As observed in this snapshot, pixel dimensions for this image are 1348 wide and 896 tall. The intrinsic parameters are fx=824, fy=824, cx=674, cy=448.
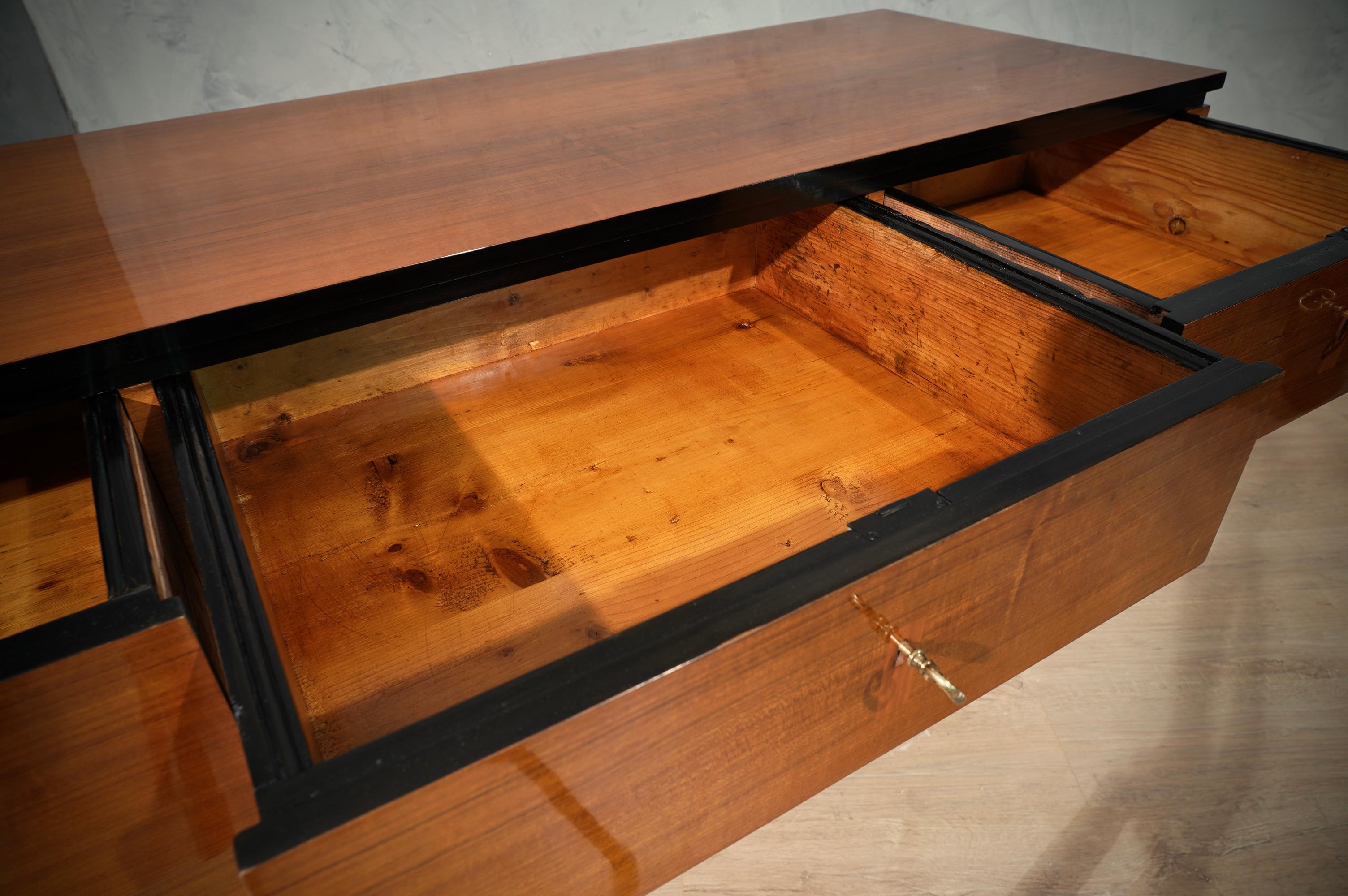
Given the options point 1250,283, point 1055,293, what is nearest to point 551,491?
point 1055,293

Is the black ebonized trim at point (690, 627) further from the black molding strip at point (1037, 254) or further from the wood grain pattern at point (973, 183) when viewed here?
the wood grain pattern at point (973, 183)

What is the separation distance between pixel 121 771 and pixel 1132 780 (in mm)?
720

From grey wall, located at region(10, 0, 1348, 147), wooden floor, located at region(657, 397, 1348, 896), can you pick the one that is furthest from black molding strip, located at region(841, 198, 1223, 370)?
grey wall, located at region(10, 0, 1348, 147)

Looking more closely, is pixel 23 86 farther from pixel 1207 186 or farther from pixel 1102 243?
pixel 1207 186

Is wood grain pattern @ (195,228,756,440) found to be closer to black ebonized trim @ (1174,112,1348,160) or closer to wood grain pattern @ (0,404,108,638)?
wood grain pattern @ (0,404,108,638)

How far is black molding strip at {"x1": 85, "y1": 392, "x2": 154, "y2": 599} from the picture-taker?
1.46 feet

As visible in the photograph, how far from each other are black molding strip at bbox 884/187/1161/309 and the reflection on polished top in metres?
0.08

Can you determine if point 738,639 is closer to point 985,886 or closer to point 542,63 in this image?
point 985,886

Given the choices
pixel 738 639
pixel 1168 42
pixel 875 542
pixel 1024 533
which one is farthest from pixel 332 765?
pixel 1168 42

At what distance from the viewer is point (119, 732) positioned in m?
0.45

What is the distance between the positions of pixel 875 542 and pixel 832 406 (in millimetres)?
413

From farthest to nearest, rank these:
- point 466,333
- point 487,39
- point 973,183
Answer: point 487,39 → point 973,183 → point 466,333

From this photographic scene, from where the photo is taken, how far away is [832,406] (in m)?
0.89

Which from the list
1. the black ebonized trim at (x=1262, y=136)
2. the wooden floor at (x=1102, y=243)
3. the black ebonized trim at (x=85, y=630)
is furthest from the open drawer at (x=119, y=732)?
the black ebonized trim at (x=1262, y=136)
